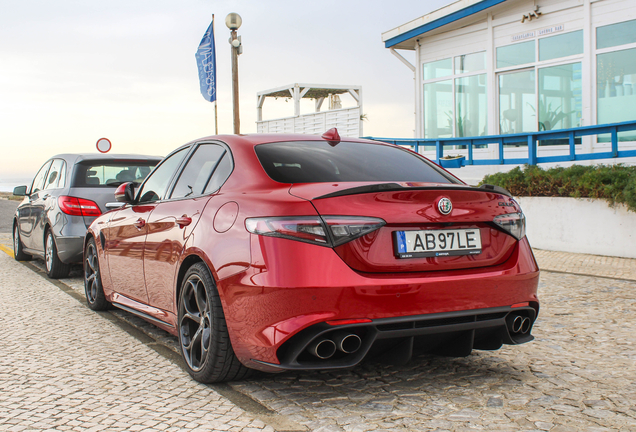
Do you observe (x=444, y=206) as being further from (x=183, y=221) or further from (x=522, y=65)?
(x=522, y=65)

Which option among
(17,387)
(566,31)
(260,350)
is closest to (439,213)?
(260,350)

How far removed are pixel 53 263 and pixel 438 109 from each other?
14.2 metres

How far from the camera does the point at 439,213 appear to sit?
3.31 metres

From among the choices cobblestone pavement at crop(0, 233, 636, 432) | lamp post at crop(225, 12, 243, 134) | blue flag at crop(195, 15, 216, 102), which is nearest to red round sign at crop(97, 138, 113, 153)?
blue flag at crop(195, 15, 216, 102)

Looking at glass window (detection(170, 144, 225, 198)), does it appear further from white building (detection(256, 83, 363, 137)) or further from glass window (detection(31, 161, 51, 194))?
white building (detection(256, 83, 363, 137))

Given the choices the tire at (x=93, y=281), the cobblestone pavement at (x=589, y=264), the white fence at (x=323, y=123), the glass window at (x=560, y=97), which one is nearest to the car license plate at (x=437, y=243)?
the tire at (x=93, y=281)

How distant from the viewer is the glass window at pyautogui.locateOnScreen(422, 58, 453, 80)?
64.3ft

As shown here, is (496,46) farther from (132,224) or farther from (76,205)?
(132,224)

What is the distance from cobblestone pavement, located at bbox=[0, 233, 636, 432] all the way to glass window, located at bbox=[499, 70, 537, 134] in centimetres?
1262

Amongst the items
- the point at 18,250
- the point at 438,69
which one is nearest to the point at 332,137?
the point at 18,250

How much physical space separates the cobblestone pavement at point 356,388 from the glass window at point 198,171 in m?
1.15

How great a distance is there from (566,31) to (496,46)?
2406 mm

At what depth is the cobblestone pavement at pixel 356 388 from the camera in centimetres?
314

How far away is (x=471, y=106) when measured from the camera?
18.8 meters
